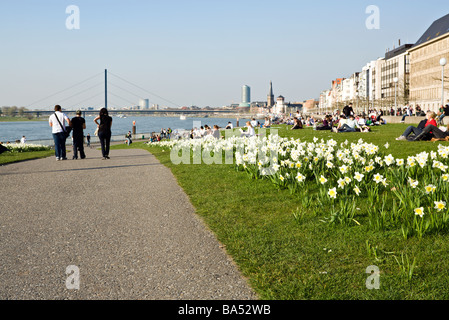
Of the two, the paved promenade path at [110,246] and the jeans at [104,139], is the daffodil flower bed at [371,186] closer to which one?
the paved promenade path at [110,246]

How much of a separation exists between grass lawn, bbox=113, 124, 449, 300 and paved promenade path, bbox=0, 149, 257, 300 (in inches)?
10.6

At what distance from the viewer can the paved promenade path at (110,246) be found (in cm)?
376

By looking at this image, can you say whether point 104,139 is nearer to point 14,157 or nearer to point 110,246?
point 14,157

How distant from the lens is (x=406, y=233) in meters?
4.87

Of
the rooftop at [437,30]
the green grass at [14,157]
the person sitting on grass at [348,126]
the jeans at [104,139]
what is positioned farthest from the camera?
the rooftop at [437,30]

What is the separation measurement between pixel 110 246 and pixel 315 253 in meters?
2.29

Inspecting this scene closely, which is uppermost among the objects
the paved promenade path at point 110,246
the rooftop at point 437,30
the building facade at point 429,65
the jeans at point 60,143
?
the rooftop at point 437,30

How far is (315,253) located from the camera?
15.1 feet

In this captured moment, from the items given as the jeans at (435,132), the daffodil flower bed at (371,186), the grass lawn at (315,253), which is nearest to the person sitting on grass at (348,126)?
the jeans at (435,132)

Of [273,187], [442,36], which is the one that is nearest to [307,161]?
[273,187]

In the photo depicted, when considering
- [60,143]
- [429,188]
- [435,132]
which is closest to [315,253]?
[429,188]

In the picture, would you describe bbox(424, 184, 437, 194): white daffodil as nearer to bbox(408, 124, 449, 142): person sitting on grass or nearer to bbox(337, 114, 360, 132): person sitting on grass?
bbox(408, 124, 449, 142): person sitting on grass

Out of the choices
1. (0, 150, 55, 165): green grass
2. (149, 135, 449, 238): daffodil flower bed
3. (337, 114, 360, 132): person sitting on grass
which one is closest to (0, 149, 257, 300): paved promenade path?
(149, 135, 449, 238): daffodil flower bed

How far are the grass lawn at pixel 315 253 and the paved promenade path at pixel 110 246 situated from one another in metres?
0.27
